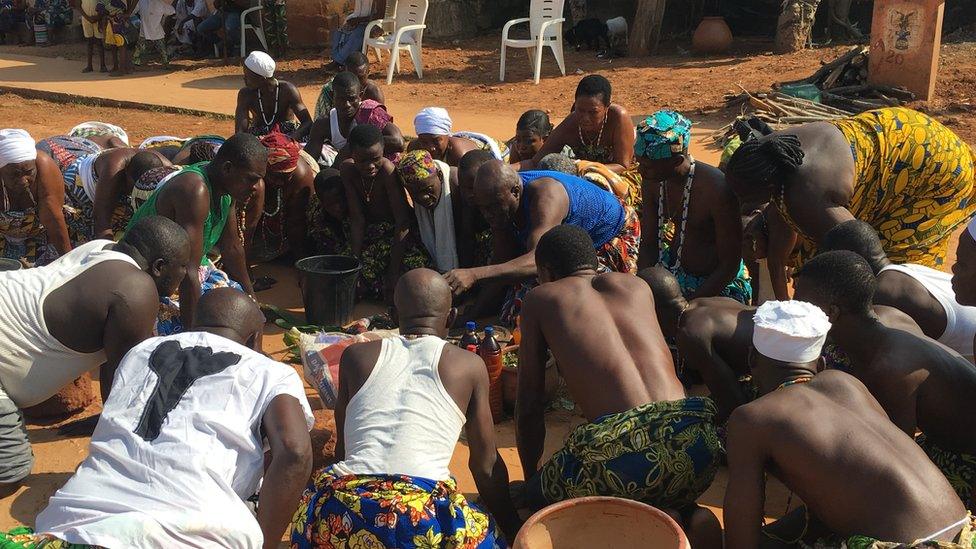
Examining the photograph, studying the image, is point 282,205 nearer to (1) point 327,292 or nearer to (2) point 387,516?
(1) point 327,292

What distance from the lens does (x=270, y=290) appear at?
7.13m

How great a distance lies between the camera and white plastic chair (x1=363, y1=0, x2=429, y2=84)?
1531 centimetres

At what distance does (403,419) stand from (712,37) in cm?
1371

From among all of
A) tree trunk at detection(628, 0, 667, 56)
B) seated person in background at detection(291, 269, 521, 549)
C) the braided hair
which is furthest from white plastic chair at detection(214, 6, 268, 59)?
seated person in background at detection(291, 269, 521, 549)

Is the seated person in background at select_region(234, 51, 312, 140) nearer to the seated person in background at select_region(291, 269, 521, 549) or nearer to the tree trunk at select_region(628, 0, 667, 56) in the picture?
the seated person in background at select_region(291, 269, 521, 549)

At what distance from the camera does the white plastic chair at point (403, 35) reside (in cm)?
1531

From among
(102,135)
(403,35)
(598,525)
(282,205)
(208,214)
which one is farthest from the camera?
(403,35)

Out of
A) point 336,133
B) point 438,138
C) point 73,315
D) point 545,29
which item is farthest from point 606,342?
point 545,29

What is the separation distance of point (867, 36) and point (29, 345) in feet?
47.6

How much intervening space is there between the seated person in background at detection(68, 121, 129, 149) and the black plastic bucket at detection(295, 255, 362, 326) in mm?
2237

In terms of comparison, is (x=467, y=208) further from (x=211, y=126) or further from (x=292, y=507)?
(x=211, y=126)

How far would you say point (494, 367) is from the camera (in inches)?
197

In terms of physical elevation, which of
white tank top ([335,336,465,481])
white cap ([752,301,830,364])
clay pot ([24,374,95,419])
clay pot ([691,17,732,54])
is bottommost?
clay pot ([24,374,95,419])

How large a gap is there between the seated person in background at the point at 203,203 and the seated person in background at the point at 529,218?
4.38 ft
